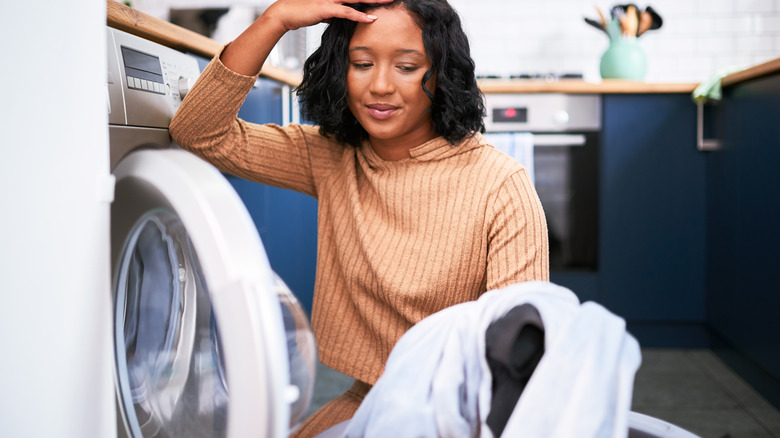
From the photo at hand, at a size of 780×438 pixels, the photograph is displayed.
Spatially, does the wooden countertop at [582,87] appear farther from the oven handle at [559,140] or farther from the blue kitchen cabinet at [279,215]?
the blue kitchen cabinet at [279,215]

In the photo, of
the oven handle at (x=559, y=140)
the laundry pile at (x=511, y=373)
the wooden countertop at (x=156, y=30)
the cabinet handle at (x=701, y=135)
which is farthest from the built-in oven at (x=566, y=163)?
the laundry pile at (x=511, y=373)

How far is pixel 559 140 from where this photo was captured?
265 cm

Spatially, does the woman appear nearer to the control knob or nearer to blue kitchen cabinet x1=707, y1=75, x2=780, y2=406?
the control knob

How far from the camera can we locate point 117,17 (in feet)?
3.17

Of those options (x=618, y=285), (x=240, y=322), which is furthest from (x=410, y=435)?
(x=618, y=285)

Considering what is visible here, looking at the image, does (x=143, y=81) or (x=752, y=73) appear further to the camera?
(x=752, y=73)

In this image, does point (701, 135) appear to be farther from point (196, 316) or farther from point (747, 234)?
point (196, 316)

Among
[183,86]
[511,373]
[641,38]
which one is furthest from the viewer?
[641,38]

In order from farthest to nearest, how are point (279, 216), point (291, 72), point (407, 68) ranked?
point (291, 72)
point (279, 216)
point (407, 68)

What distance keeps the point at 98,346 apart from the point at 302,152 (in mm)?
534

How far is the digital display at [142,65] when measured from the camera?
96 centimetres

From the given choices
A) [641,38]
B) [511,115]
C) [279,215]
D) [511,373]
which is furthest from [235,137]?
[641,38]

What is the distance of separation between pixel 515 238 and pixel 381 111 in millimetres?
263

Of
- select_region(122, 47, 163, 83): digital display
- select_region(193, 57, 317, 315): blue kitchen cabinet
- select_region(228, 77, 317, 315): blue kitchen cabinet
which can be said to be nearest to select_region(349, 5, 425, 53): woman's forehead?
select_region(122, 47, 163, 83): digital display
